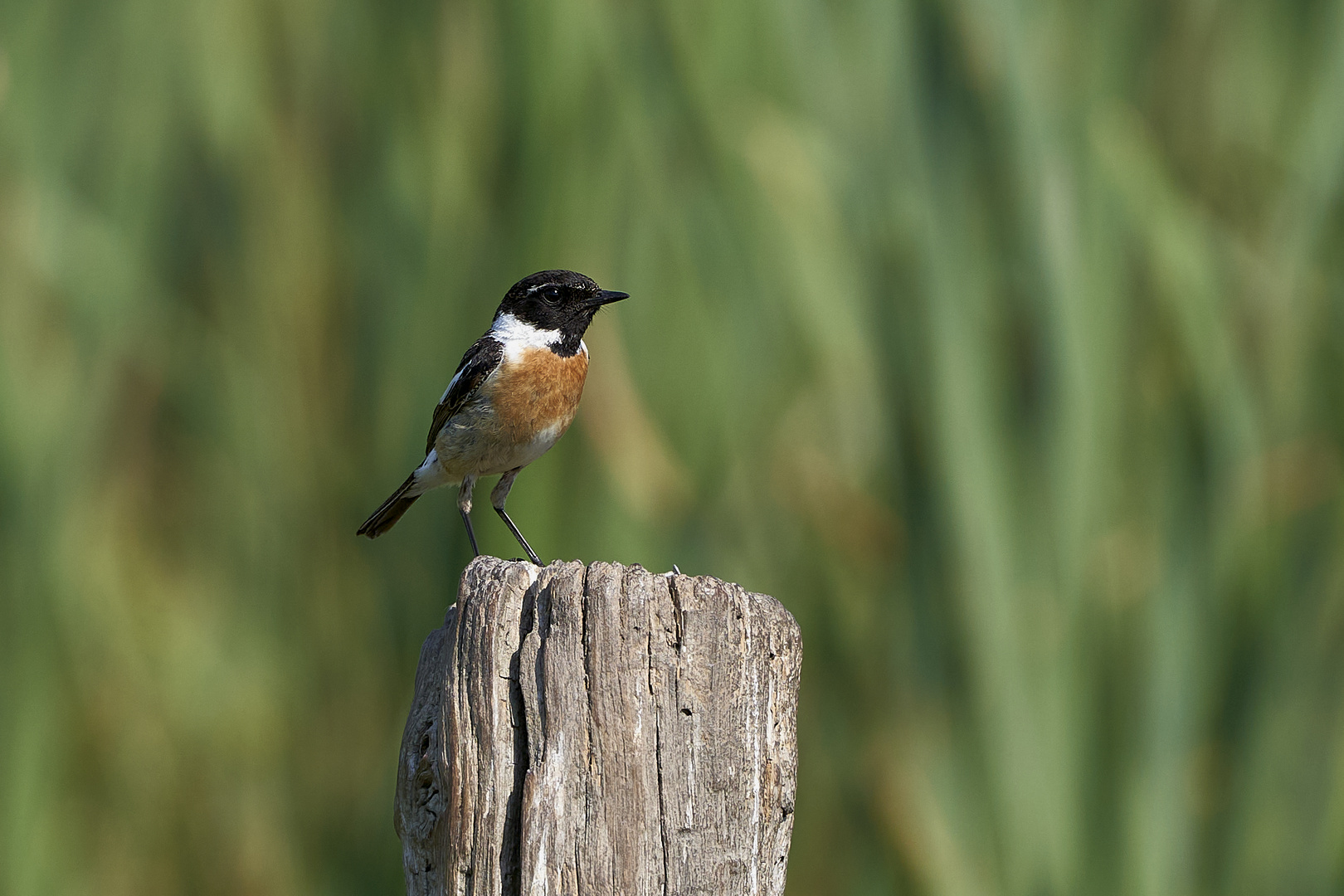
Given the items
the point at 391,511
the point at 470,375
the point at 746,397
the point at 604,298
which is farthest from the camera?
the point at 746,397

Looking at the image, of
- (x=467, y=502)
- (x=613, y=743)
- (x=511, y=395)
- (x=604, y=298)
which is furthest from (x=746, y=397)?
(x=613, y=743)

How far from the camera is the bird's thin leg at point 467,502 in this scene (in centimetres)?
380

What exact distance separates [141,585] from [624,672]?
3.33 metres

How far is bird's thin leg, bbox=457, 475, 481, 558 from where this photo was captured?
12.5ft

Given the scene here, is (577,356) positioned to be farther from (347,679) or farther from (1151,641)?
(1151,641)

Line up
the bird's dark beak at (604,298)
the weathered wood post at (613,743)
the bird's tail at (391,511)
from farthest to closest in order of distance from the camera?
the bird's tail at (391,511) < the bird's dark beak at (604,298) < the weathered wood post at (613,743)

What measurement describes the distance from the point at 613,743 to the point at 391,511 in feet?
7.55

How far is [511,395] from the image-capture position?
12.5 ft

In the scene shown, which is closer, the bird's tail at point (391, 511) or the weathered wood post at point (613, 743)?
the weathered wood post at point (613, 743)

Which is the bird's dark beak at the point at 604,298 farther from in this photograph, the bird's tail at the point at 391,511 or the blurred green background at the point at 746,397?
the bird's tail at the point at 391,511

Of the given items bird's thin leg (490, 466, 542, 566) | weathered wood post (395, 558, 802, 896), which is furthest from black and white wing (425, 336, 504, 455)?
weathered wood post (395, 558, 802, 896)

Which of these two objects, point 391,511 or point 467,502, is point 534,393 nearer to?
point 467,502

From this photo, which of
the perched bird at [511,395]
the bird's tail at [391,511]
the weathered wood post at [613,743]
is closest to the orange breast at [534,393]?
the perched bird at [511,395]

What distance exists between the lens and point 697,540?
403cm
